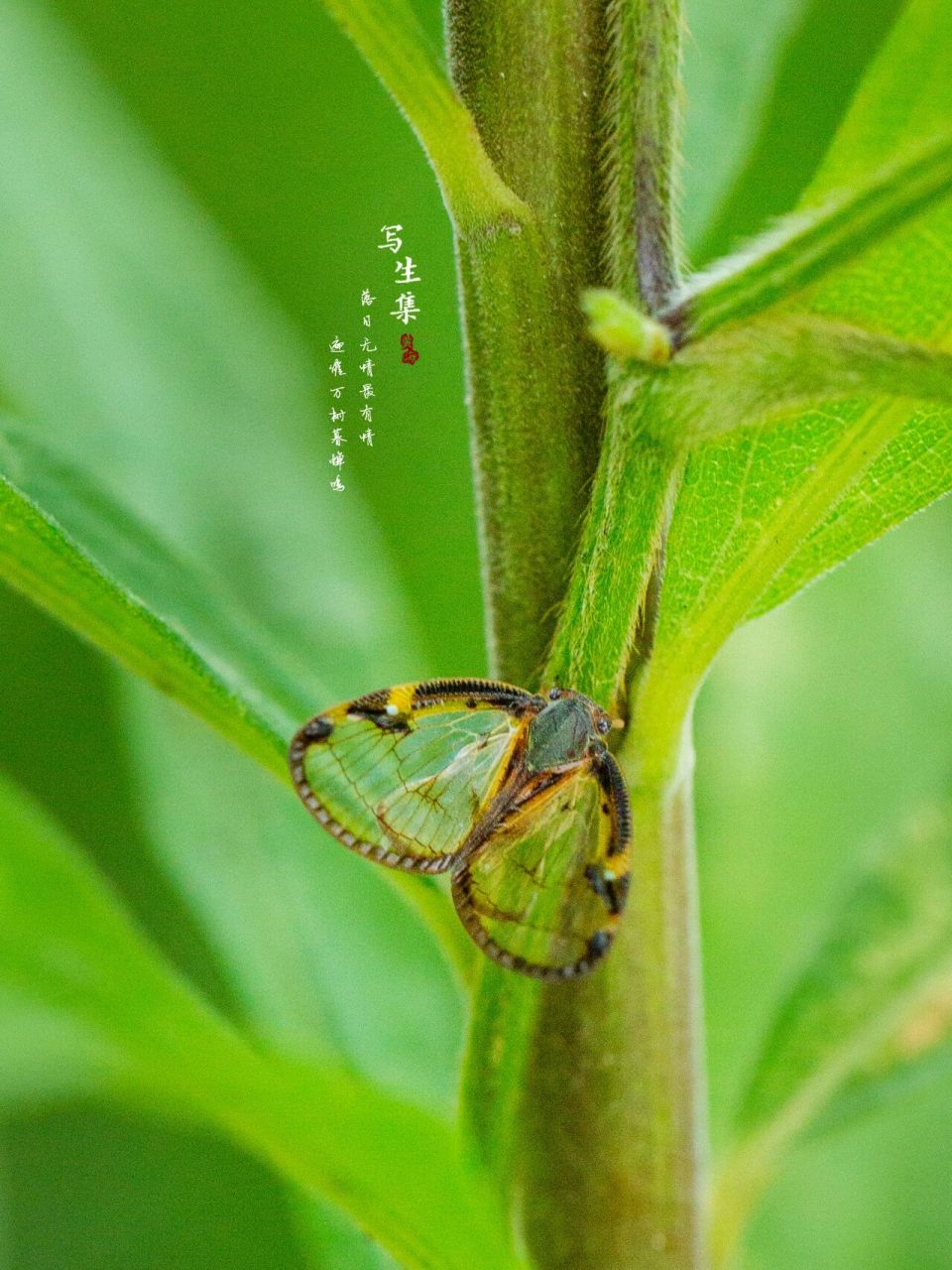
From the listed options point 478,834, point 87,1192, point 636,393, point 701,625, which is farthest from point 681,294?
point 87,1192

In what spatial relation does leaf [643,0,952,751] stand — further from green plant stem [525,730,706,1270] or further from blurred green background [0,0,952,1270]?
blurred green background [0,0,952,1270]

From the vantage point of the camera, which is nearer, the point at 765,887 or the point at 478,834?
the point at 478,834

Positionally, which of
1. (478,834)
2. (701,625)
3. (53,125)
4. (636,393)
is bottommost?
(478,834)

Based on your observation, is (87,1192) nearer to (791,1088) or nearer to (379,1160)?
(791,1088)

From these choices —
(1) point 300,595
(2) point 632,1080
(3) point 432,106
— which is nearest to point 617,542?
(3) point 432,106

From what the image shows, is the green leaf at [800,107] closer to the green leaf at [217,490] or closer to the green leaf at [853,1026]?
the green leaf at [217,490]

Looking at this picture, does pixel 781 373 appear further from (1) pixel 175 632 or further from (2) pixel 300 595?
(2) pixel 300 595
